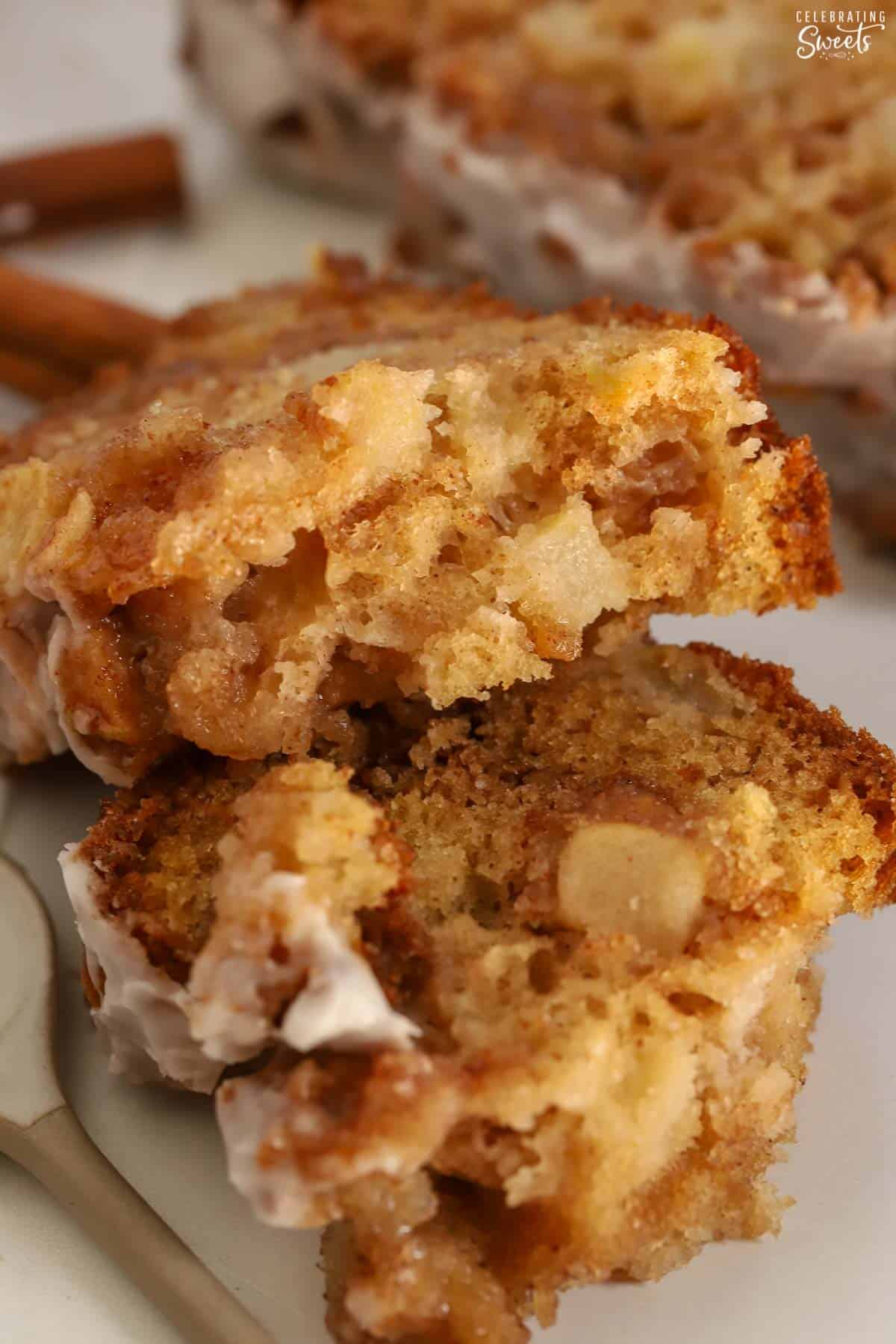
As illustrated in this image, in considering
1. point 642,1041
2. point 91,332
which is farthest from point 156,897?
point 91,332

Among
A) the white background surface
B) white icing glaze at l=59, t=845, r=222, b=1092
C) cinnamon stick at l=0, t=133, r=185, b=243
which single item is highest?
cinnamon stick at l=0, t=133, r=185, b=243

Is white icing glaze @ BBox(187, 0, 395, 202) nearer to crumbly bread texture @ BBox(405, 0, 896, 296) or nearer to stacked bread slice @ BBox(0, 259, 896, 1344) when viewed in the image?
crumbly bread texture @ BBox(405, 0, 896, 296)

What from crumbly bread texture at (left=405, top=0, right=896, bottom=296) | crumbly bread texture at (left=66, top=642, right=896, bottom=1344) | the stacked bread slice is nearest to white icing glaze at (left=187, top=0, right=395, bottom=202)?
crumbly bread texture at (left=405, top=0, right=896, bottom=296)

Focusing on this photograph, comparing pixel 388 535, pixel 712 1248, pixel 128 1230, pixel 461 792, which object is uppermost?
pixel 388 535

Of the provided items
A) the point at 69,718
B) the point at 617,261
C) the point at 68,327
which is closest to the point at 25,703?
the point at 69,718

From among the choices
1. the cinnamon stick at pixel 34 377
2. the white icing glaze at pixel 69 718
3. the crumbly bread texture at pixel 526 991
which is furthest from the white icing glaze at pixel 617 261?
the white icing glaze at pixel 69 718

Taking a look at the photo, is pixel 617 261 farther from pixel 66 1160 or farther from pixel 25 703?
pixel 66 1160

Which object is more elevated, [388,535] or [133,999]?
[388,535]
